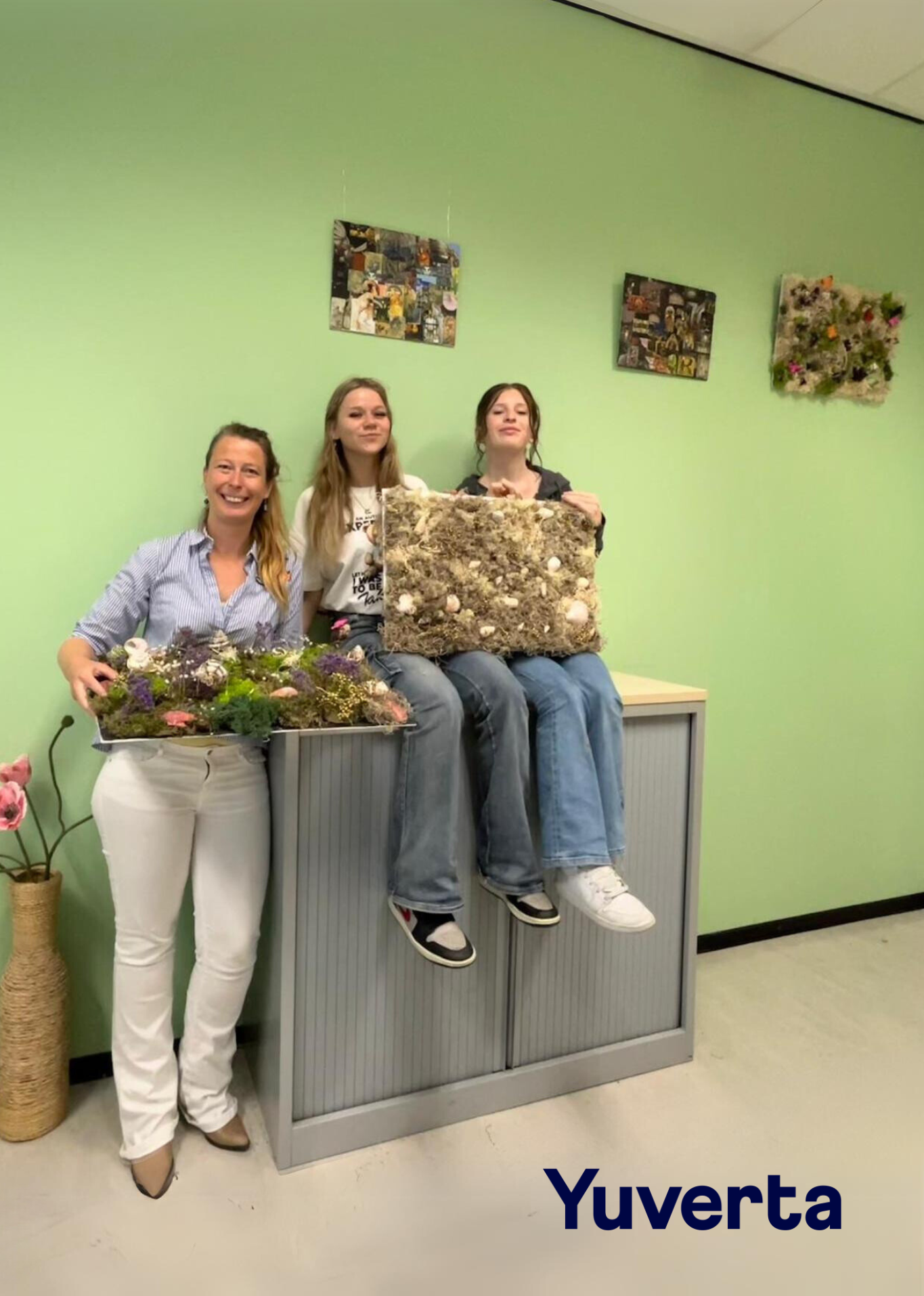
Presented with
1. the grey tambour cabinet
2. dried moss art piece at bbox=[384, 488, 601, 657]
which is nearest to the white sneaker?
the grey tambour cabinet

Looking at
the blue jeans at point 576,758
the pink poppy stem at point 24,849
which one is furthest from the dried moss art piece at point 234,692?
the pink poppy stem at point 24,849

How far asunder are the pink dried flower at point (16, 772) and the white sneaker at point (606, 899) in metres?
1.11

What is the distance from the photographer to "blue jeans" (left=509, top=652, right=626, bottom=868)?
1556mm

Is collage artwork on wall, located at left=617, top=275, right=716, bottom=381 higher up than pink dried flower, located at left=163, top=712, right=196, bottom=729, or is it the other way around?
collage artwork on wall, located at left=617, top=275, right=716, bottom=381

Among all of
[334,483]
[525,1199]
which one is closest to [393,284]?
[334,483]

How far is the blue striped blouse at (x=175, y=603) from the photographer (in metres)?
1.55

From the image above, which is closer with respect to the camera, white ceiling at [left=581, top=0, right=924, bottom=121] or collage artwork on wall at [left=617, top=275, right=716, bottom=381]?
white ceiling at [left=581, top=0, right=924, bottom=121]

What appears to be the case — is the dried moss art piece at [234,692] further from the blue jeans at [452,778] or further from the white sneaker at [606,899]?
the white sneaker at [606,899]

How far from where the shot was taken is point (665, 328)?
2.30m

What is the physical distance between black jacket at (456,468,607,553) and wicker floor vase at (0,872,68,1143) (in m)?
1.29

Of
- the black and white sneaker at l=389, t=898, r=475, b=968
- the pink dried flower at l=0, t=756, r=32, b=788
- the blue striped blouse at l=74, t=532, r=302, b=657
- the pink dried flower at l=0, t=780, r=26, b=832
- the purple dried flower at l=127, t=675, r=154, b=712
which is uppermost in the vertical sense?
the blue striped blouse at l=74, t=532, r=302, b=657

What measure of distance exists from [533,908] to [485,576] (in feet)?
2.19

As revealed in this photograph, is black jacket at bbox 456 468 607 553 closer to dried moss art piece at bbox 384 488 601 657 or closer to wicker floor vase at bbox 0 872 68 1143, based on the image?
dried moss art piece at bbox 384 488 601 657

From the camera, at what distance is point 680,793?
1932 millimetres
